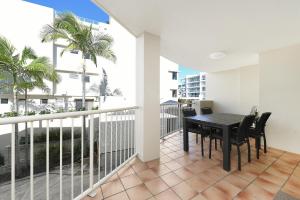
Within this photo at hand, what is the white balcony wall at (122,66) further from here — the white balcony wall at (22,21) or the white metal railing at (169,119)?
the white metal railing at (169,119)

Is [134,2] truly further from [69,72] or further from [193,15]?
[69,72]

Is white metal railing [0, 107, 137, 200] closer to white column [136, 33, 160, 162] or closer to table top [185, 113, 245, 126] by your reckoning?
white column [136, 33, 160, 162]

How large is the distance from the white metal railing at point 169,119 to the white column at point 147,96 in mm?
1272

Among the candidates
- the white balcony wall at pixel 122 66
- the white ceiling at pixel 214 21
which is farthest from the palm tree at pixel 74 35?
the white balcony wall at pixel 122 66

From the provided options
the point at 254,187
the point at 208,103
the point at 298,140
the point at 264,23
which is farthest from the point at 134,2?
the point at 208,103

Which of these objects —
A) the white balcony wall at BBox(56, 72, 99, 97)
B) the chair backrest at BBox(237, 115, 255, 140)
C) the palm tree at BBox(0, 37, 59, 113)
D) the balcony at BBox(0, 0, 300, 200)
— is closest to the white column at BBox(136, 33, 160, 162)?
the balcony at BBox(0, 0, 300, 200)

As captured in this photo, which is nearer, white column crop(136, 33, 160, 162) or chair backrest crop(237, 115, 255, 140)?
chair backrest crop(237, 115, 255, 140)

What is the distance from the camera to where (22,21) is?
9.30 m

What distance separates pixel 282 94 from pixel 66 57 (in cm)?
1257

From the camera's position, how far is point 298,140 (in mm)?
3000

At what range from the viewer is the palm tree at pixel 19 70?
3.75 m

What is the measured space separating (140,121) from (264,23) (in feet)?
8.40

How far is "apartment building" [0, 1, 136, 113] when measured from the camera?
8922 mm

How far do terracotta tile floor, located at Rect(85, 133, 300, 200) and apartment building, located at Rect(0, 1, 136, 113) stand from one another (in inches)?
291
